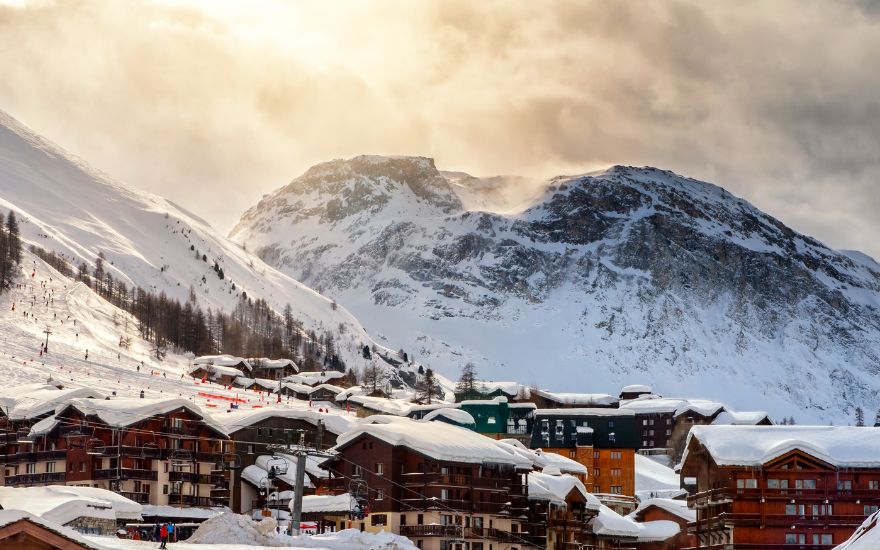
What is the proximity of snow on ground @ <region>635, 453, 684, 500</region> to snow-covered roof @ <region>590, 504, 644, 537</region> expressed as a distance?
3019 centimetres

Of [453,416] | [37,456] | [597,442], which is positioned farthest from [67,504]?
[597,442]

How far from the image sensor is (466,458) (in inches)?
3661

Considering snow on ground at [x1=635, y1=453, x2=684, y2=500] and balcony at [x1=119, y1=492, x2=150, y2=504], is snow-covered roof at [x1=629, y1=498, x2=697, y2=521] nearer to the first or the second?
snow on ground at [x1=635, y1=453, x2=684, y2=500]

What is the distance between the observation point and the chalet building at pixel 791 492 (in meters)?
82.8

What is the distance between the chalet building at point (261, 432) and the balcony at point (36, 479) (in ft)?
47.5

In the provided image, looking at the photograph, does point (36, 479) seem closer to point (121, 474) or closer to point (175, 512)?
point (121, 474)

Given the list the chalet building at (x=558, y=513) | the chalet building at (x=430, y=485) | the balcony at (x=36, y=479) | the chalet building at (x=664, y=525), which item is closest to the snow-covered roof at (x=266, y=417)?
the balcony at (x=36, y=479)

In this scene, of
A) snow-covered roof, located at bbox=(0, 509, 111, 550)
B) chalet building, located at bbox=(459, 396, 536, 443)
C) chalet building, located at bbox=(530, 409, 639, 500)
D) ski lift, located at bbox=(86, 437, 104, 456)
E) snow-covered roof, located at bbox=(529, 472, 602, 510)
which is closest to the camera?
snow-covered roof, located at bbox=(0, 509, 111, 550)

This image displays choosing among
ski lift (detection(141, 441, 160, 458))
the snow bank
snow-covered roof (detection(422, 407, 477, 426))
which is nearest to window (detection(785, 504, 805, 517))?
the snow bank

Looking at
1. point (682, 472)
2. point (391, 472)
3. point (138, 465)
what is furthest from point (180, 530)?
point (682, 472)

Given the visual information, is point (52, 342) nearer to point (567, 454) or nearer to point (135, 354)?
point (135, 354)

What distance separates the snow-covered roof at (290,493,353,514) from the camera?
302 ft

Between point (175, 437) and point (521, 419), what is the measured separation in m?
68.1

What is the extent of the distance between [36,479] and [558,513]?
41460 millimetres
